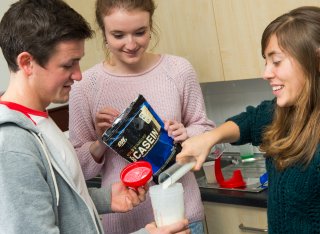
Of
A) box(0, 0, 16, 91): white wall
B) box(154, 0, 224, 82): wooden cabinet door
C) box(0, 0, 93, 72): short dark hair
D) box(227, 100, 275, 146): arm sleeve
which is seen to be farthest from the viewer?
box(0, 0, 16, 91): white wall

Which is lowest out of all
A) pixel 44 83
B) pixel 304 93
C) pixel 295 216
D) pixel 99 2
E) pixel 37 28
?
pixel 295 216

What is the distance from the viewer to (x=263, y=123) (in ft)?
4.71

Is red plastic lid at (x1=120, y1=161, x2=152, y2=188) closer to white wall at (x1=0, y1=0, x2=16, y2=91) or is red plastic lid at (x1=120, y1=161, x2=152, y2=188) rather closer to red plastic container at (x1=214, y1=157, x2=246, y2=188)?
red plastic container at (x1=214, y1=157, x2=246, y2=188)

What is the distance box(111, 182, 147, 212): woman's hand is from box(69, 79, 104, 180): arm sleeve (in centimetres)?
19

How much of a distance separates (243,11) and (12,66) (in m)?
1.20

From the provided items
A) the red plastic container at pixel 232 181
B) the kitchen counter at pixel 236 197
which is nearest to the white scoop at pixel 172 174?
the kitchen counter at pixel 236 197

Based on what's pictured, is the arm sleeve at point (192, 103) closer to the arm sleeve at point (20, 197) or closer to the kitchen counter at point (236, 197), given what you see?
the kitchen counter at point (236, 197)

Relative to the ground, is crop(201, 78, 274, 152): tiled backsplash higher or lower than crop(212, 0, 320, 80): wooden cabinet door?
lower

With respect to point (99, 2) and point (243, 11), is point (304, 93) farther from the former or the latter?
point (243, 11)

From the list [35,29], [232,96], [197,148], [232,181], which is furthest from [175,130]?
[232,96]

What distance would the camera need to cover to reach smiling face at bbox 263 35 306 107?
1209 mm

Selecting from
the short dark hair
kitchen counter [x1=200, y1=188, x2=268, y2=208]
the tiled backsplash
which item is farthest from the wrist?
the tiled backsplash

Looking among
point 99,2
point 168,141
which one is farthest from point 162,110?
point 99,2

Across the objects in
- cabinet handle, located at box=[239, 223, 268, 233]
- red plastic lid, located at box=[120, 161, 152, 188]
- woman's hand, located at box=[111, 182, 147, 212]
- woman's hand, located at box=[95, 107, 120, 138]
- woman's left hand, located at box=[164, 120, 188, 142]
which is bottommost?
cabinet handle, located at box=[239, 223, 268, 233]
